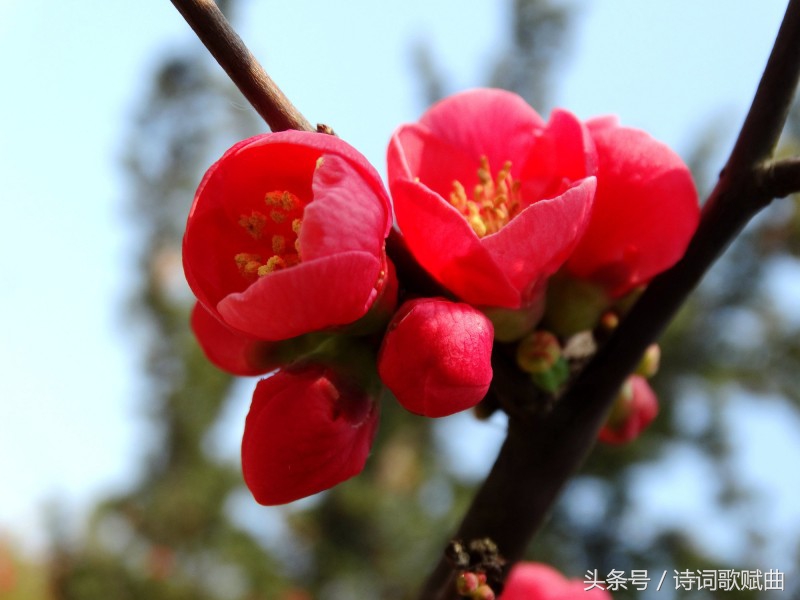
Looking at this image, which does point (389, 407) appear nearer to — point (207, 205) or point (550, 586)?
point (550, 586)

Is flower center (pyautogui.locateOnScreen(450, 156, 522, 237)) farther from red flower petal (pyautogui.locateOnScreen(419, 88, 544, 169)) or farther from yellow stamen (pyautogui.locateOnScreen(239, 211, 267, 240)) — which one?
yellow stamen (pyautogui.locateOnScreen(239, 211, 267, 240))

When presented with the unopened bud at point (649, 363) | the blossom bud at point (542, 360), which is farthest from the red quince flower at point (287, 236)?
the unopened bud at point (649, 363)

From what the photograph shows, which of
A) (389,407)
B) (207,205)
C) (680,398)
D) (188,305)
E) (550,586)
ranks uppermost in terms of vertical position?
(207,205)

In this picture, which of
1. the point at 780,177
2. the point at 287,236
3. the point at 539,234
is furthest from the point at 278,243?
the point at 780,177

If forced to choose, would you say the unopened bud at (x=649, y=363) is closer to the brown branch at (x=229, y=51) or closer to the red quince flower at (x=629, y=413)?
the red quince flower at (x=629, y=413)

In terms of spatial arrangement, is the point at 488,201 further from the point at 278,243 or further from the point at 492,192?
the point at 278,243

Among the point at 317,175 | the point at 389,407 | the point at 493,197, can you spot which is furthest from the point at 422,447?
the point at 317,175

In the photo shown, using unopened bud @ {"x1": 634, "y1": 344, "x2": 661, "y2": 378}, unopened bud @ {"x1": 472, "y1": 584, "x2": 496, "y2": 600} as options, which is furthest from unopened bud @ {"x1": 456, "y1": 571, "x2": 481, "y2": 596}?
unopened bud @ {"x1": 634, "y1": 344, "x2": 661, "y2": 378}
